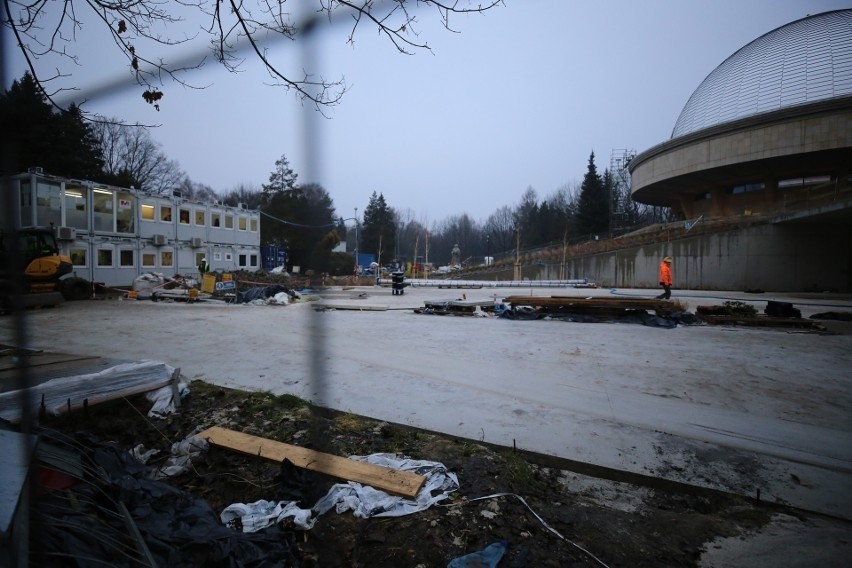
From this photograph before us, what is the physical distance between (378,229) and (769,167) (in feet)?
150

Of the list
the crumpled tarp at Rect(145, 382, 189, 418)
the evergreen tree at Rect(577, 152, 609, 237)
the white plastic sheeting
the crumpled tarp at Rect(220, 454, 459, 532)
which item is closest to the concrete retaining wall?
the evergreen tree at Rect(577, 152, 609, 237)

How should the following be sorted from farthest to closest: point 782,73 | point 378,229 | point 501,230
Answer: point 501,230 → point 378,229 → point 782,73

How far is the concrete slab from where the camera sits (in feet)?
11.1

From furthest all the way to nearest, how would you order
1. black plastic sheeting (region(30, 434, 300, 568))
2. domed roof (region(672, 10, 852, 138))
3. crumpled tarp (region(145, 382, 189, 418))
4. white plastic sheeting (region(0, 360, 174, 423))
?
domed roof (region(672, 10, 852, 138)) < crumpled tarp (region(145, 382, 189, 418)) < white plastic sheeting (region(0, 360, 174, 423)) < black plastic sheeting (region(30, 434, 300, 568))

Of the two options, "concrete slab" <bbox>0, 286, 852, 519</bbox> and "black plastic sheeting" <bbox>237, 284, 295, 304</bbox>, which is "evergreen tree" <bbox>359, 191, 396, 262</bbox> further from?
"concrete slab" <bbox>0, 286, 852, 519</bbox>

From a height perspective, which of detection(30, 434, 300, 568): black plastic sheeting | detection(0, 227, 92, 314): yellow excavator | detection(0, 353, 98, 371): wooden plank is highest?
detection(0, 227, 92, 314): yellow excavator

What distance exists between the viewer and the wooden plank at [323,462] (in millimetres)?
2865

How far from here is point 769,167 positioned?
32.4 m

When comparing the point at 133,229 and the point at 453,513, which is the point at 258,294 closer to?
the point at 133,229

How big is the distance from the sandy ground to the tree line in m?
0.47

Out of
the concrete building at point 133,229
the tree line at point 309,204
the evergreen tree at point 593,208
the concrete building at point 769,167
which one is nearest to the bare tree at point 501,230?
the tree line at point 309,204

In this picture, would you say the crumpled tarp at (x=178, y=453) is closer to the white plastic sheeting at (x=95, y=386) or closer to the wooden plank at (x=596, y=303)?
the white plastic sheeting at (x=95, y=386)

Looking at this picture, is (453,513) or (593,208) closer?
(453,513)

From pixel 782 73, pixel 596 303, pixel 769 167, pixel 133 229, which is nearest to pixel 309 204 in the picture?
pixel 596 303
